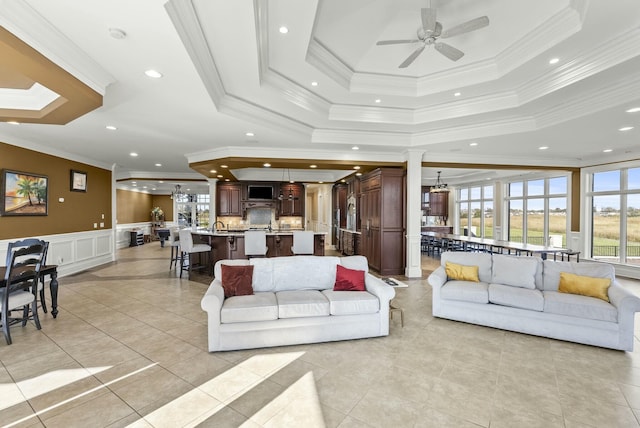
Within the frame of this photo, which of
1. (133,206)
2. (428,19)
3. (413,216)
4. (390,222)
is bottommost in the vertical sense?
(390,222)

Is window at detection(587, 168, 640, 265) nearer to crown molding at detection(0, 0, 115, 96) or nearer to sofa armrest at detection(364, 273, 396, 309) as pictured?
sofa armrest at detection(364, 273, 396, 309)

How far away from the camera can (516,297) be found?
→ 11.6 feet

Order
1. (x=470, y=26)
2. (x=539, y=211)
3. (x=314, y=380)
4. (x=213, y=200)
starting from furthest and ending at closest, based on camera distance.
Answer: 1. (x=213, y=200)
2. (x=539, y=211)
3. (x=470, y=26)
4. (x=314, y=380)

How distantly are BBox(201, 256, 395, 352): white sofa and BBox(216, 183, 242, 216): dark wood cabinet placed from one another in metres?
6.73

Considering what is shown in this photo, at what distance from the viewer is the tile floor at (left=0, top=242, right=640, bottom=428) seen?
2.12 metres

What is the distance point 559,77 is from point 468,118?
1.35 meters

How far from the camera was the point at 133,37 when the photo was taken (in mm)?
2336

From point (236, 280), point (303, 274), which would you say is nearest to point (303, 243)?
point (303, 274)

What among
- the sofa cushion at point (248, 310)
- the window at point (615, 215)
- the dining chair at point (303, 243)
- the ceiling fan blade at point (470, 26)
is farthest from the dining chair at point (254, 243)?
the window at point (615, 215)

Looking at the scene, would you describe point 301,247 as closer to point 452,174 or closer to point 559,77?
point 559,77

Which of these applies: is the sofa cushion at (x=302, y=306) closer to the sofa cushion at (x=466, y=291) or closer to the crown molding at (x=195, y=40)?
the sofa cushion at (x=466, y=291)

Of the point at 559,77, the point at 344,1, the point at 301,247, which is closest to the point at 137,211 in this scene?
the point at 301,247

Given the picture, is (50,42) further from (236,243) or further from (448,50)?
(236,243)

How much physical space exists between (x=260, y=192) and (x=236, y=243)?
155 inches
